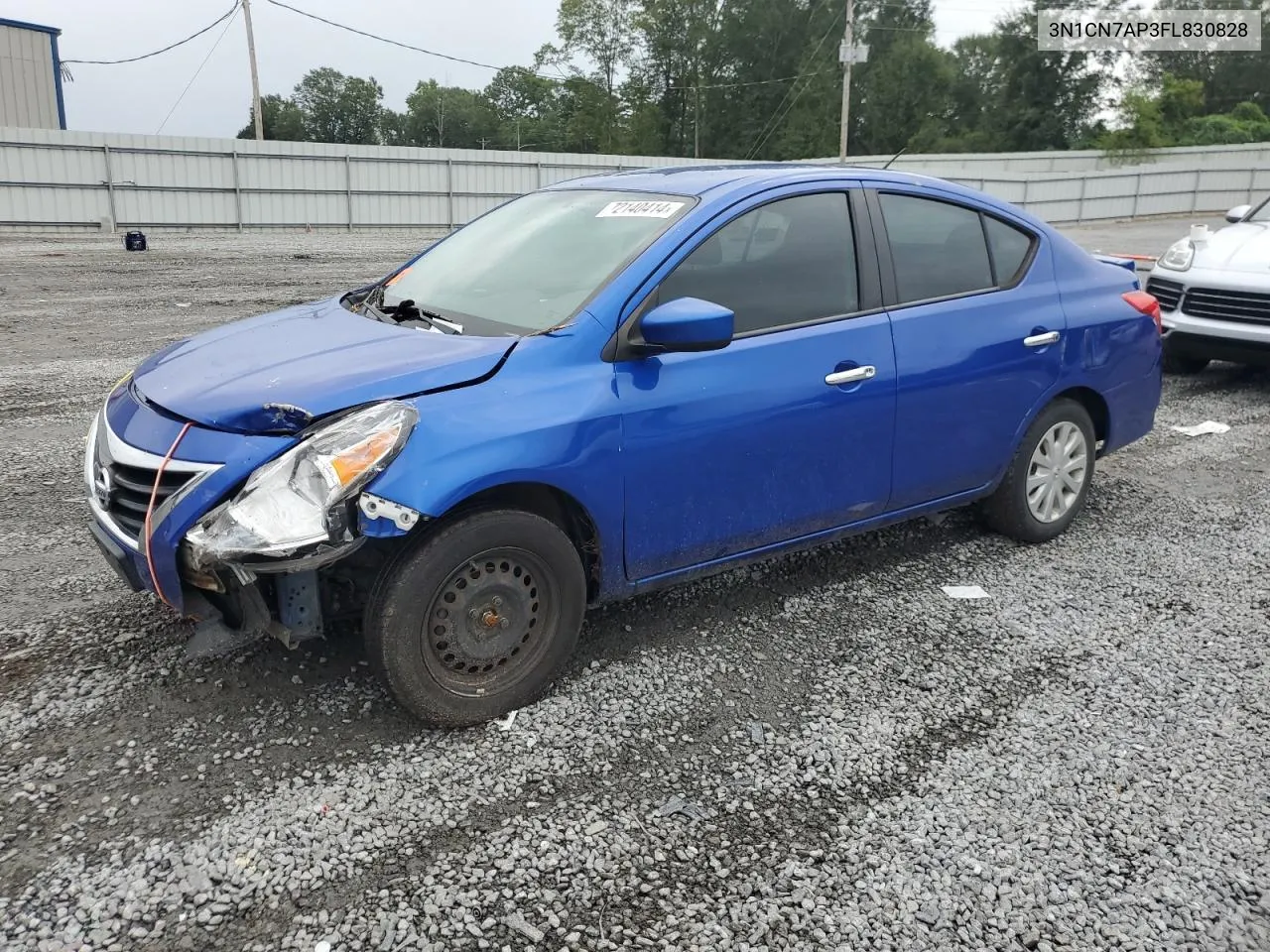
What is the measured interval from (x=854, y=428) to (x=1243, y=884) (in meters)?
1.93

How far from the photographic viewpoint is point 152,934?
2.31 metres

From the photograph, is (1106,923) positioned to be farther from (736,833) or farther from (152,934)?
(152,934)

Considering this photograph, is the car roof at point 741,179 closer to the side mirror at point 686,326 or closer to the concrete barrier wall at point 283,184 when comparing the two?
the side mirror at point 686,326

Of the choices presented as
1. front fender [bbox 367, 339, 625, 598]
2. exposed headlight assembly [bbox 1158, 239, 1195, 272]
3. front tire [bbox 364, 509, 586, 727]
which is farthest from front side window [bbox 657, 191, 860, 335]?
exposed headlight assembly [bbox 1158, 239, 1195, 272]

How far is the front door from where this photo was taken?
11.1 ft

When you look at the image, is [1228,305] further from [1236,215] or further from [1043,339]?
[1043,339]

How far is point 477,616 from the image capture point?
3.08 metres

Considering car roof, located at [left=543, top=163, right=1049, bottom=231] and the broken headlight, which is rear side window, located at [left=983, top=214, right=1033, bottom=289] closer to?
car roof, located at [left=543, top=163, right=1049, bottom=231]

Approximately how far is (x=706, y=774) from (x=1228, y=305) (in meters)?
7.01

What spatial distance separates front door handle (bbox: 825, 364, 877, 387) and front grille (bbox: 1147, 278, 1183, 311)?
5.71 m

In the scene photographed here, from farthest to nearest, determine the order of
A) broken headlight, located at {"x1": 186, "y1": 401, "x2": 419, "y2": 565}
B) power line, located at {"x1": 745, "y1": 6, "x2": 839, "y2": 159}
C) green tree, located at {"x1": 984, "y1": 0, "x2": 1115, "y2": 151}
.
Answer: power line, located at {"x1": 745, "y1": 6, "x2": 839, "y2": 159} → green tree, located at {"x1": 984, "y1": 0, "x2": 1115, "y2": 151} → broken headlight, located at {"x1": 186, "y1": 401, "x2": 419, "y2": 565}

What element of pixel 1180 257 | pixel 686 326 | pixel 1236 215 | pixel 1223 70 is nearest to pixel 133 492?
pixel 686 326

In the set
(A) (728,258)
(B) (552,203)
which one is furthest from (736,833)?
(B) (552,203)

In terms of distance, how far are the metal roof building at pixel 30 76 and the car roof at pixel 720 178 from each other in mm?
33886
